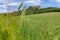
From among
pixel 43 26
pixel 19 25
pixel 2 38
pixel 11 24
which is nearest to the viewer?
pixel 11 24

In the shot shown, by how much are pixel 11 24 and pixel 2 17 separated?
0.39 meters

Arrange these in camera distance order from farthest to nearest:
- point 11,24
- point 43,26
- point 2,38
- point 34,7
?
point 43,26 → point 34,7 → point 2,38 → point 11,24

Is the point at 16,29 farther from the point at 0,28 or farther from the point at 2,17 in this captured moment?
the point at 2,17

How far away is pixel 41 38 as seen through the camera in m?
1.41

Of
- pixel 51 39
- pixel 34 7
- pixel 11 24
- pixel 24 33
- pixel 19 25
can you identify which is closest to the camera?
pixel 11 24

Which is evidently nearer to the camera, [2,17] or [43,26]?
[2,17]

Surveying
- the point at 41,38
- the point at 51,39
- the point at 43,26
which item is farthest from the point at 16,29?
the point at 43,26

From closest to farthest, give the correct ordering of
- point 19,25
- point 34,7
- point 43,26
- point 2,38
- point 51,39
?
1. point 2,38
2. point 19,25
3. point 51,39
4. point 34,7
5. point 43,26

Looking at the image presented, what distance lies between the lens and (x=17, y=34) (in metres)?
1.16

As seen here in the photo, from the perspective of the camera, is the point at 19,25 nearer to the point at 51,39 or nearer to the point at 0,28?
the point at 0,28

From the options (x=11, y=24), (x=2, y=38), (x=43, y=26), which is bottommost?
(x=43, y=26)

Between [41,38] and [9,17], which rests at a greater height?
[9,17]

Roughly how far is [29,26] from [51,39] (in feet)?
0.66

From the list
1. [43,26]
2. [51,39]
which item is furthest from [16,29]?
[43,26]
